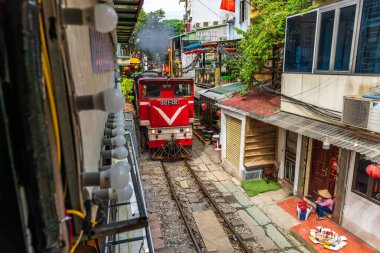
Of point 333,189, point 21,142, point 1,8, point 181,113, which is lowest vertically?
point 333,189

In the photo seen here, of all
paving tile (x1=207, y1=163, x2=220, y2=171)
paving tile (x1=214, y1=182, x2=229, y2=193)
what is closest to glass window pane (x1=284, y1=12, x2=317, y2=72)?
paving tile (x1=214, y1=182, x2=229, y2=193)

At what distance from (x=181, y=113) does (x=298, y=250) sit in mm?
8532

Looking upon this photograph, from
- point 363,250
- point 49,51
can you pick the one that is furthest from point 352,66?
point 49,51

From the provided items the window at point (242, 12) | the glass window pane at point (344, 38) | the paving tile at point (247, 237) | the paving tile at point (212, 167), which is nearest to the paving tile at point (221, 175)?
the paving tile at point (212, 167)

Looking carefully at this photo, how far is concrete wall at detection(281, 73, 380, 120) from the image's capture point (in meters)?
6.76

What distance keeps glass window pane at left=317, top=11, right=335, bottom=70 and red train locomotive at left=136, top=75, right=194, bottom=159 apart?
24.3 feet

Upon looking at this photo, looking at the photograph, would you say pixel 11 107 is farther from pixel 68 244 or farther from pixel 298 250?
pixel 298 250

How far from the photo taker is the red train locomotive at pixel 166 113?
45.1 feet

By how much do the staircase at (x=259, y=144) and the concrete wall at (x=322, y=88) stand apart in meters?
2.10

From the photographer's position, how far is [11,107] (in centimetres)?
126

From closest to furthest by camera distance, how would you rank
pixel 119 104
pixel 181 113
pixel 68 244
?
pixel 68 244 < pixel 119 104 < pixel 181 113

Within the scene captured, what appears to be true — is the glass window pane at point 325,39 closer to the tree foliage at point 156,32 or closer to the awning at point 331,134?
the awning at point 331,134

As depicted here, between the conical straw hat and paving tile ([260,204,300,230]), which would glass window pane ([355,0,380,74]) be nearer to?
the conical straw hat

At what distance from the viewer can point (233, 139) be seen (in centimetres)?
1277
